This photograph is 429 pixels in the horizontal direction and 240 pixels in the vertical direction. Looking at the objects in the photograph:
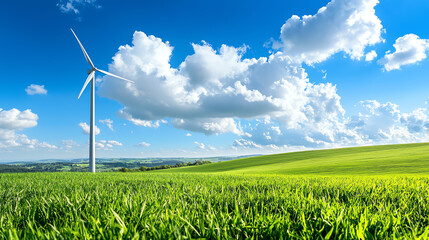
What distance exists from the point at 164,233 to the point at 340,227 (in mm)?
1389

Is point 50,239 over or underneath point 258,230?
over

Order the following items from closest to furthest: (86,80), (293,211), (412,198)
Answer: (293,211) < (412,198) < (86,80)

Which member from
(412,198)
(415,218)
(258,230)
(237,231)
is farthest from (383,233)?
(412,198)

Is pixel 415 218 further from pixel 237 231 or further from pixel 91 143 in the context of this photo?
pixel 91 143

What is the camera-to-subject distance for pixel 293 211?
264 centimetres

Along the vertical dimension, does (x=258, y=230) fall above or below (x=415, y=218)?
above

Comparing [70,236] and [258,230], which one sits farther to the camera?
[258,230]

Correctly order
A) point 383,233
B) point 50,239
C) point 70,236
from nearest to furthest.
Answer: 1. point 50,239
2. point 70,236
3. point 383,233

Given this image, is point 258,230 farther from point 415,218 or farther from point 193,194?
point 415,218

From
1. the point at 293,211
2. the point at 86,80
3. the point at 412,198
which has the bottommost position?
the point at 412,198

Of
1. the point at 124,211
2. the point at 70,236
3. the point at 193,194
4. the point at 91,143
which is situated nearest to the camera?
the point at 70,236

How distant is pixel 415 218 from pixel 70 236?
145 inches

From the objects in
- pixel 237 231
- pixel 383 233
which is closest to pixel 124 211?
pixel 237 231

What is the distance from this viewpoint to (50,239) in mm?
1434
